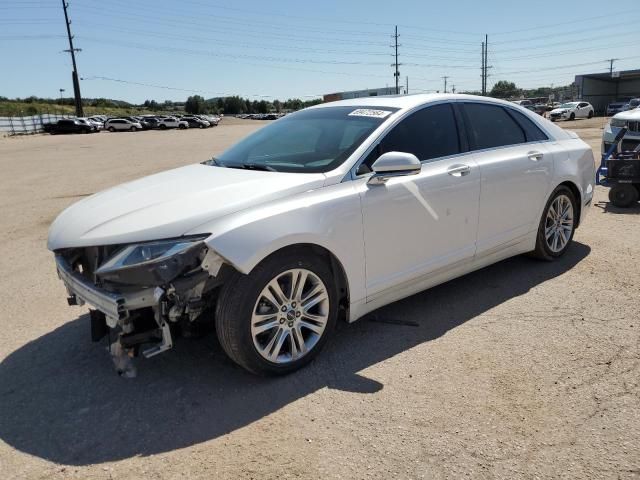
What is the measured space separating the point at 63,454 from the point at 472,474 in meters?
1.99

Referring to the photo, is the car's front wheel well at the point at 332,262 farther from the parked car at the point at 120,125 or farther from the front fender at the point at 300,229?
the parked car at the point at 120,125

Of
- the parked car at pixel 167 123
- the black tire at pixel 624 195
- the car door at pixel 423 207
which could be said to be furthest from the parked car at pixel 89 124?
the car door at pixel 423 207

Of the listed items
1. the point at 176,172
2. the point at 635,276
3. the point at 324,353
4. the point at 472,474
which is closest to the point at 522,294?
the point at 635,276

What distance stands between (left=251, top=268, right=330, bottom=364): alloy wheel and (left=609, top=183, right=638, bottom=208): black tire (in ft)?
20.1

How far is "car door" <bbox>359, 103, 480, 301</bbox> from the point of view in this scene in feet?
11.7

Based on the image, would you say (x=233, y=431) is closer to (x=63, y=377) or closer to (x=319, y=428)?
(x=319, y=428)

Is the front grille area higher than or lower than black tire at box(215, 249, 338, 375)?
higher

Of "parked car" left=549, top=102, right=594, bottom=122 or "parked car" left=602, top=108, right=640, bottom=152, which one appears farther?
"parked car" left=549, top=102, right=594, bottom=122

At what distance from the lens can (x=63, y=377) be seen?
3.38 metres

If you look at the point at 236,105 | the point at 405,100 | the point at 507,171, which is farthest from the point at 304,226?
the point at 236,105

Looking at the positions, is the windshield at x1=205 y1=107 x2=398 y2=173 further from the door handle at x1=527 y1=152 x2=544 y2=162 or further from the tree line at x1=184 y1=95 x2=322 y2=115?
the tree line at x1=184 y1=95 x2=322 y2=115

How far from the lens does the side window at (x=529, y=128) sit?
16.3ft

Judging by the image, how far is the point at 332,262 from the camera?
3420 mm

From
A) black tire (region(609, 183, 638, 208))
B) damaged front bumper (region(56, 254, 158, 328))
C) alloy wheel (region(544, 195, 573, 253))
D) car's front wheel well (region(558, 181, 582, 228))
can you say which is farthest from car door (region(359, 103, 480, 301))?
black tire (region(609, 183, 638, 208))
